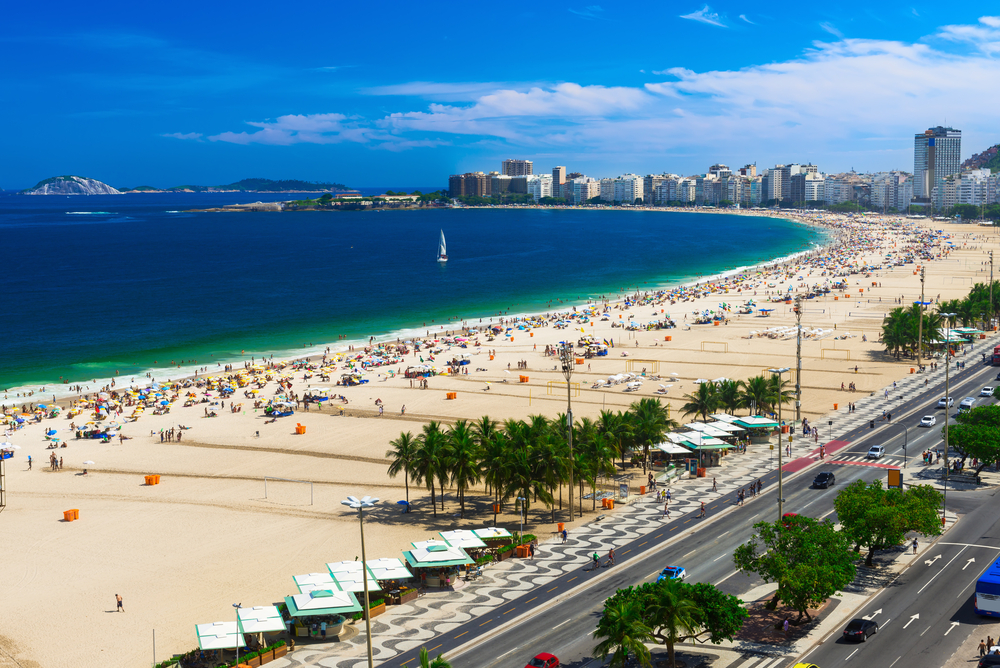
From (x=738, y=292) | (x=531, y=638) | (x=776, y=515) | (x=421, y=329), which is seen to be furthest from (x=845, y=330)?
(x=531, y=638)

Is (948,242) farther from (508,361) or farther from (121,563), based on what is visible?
(121,563)

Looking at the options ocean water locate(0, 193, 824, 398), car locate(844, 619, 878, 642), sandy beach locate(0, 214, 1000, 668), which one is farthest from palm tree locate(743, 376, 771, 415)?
ocean water locate(0, 193, 824, 398)

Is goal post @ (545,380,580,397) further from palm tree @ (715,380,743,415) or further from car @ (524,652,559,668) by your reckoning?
car @ (524,652,559,668)

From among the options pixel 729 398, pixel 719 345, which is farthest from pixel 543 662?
pixel 719 345

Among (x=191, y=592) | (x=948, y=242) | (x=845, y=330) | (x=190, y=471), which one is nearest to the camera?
(x=191, y=592)

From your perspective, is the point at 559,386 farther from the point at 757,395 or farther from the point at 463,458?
the point at 463,458

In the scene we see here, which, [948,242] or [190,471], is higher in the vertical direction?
[948,242]
